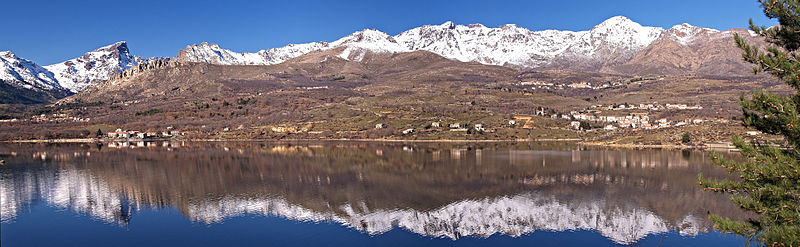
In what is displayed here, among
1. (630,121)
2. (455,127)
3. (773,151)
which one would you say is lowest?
(630,121)

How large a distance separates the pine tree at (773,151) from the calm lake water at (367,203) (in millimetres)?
12254

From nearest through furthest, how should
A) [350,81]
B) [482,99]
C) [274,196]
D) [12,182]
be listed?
1. [274,196]
2. [12,182]
3. [482,99]
4. [350,81]

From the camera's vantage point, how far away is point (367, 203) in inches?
1206

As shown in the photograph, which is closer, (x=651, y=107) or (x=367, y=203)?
(x=367, y=203)

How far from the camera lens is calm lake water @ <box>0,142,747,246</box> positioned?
2317 centimetres

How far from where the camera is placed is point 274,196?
33344 mm

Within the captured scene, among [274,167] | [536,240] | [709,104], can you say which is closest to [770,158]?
[536,240]

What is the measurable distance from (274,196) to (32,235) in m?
13.2

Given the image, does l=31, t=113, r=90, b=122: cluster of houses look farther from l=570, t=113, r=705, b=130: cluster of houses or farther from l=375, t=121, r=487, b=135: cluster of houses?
l=570, t=113, r=705, b=130: cluster of houses

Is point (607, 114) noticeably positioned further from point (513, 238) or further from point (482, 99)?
point (513, 238)

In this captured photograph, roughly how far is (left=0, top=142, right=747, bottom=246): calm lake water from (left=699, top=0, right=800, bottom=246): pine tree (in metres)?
12.3

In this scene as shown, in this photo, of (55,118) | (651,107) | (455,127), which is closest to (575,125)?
(455,127)

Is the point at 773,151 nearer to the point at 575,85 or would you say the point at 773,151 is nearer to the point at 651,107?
the point at 651,107

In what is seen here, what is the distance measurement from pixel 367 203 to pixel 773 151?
23152mm
